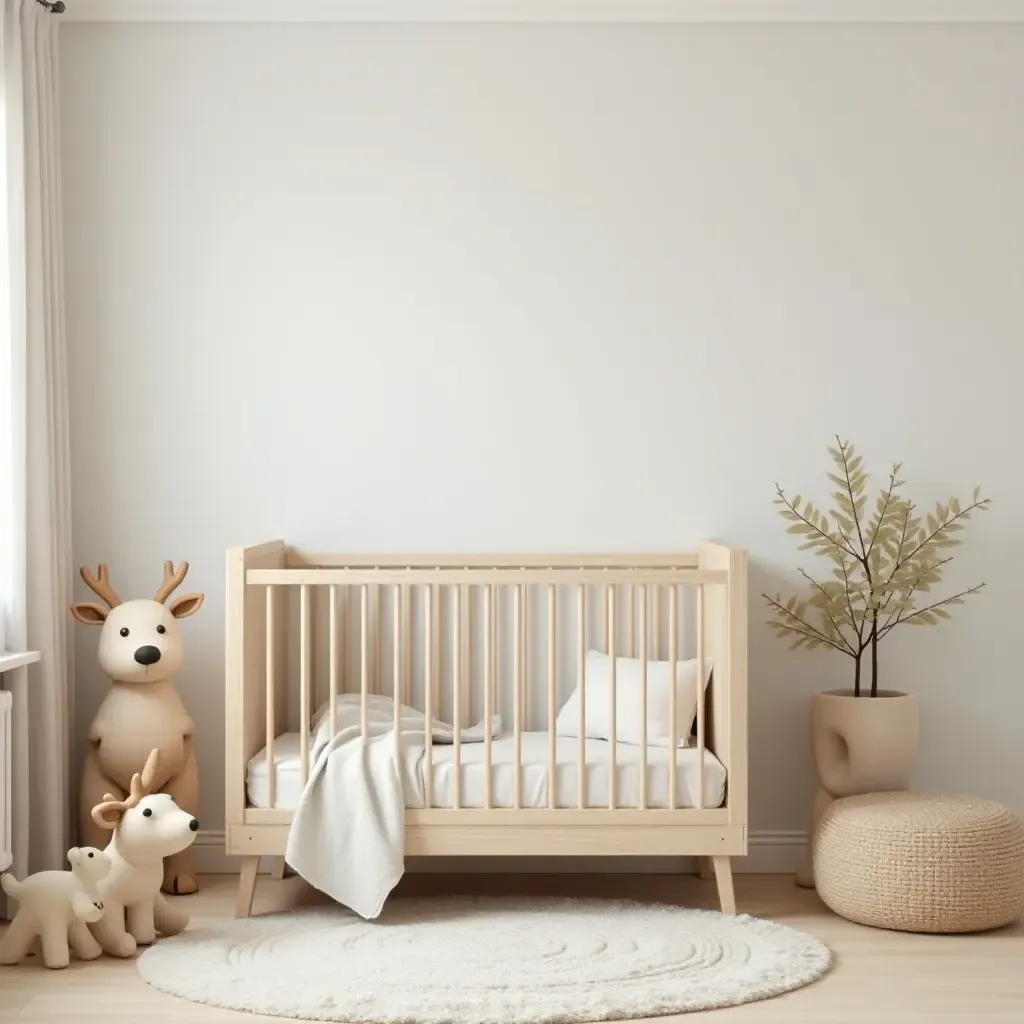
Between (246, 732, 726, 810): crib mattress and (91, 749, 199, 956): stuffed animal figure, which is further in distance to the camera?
(246, 732, 726, 810): crib mattress

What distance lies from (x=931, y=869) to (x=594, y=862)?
0.93 metres

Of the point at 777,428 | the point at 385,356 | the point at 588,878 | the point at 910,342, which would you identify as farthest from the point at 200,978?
the point at 910,342

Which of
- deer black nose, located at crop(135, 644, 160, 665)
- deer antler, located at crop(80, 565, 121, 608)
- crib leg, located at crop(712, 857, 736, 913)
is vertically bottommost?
crib leg, located at crop(712, 857, 736, 913)

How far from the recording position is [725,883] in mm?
2865

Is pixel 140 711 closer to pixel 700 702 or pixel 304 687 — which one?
pixel 304 687

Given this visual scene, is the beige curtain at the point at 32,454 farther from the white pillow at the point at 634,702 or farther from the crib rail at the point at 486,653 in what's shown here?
the white pillow at the point at 634,702

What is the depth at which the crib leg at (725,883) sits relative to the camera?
2.87 m

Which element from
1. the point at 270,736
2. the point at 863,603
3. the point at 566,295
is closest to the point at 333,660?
the point at 270,736

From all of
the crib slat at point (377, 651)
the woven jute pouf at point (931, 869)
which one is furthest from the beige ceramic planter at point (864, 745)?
the crib slat at point (377, 651)

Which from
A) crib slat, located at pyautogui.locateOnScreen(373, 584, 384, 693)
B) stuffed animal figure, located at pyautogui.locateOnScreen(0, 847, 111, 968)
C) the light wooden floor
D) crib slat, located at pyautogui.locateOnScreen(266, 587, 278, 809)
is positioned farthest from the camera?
crib slat, located at pyautogui.locateOnScreen(373, 584, 384, 693)

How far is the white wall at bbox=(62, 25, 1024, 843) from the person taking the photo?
342cm

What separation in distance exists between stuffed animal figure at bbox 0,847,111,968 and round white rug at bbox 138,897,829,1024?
15cm

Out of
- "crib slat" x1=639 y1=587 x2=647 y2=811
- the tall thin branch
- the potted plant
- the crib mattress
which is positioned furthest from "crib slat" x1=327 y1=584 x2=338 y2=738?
the tall thin branch

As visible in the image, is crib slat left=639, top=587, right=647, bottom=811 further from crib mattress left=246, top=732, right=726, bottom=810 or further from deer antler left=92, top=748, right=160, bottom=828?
deer antler left=92, top=748, right=160, bottom=828
